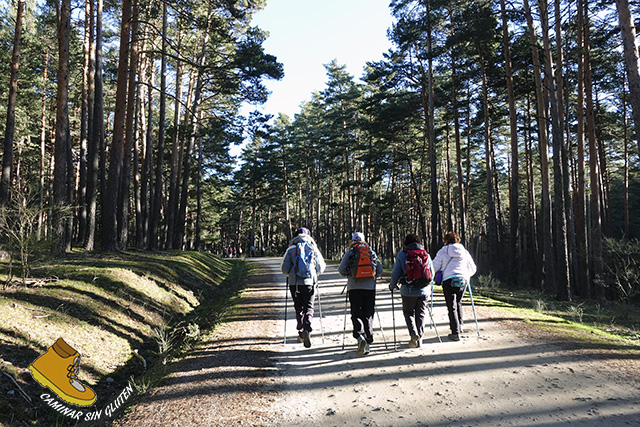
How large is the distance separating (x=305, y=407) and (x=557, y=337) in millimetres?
4802

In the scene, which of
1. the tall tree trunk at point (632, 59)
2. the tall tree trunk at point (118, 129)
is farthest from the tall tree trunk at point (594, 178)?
the tall tree trunk at point (118, 129)

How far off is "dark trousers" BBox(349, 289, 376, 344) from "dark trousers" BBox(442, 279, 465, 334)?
56.2 inches

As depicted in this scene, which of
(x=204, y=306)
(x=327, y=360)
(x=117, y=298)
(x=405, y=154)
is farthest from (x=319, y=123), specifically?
(x=327, y=360)

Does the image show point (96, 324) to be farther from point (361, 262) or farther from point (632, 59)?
point (632, 59)

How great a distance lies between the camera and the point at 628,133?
83.3 feet

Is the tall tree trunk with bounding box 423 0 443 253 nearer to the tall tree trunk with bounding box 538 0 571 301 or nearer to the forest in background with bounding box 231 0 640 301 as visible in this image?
the forest in background with bounding box 231 0 640 301

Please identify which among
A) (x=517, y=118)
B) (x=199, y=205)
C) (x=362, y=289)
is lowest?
(x=362, y=289)

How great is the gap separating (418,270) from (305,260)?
189 centimetres

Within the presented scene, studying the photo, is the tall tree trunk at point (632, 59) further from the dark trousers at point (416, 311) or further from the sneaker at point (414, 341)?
the sneaker at point (414, 341)

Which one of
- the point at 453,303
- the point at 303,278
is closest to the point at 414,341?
the point at 453,303

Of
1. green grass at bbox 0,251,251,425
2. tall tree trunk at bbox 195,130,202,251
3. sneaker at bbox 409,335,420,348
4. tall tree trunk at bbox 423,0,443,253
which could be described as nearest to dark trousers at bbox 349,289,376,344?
sneaker at bbox 409,335,420,348

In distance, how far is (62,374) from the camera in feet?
16.7

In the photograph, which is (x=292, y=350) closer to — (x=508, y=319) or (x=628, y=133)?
(x=508, y=319)

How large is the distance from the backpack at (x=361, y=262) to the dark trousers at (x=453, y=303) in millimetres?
1483
